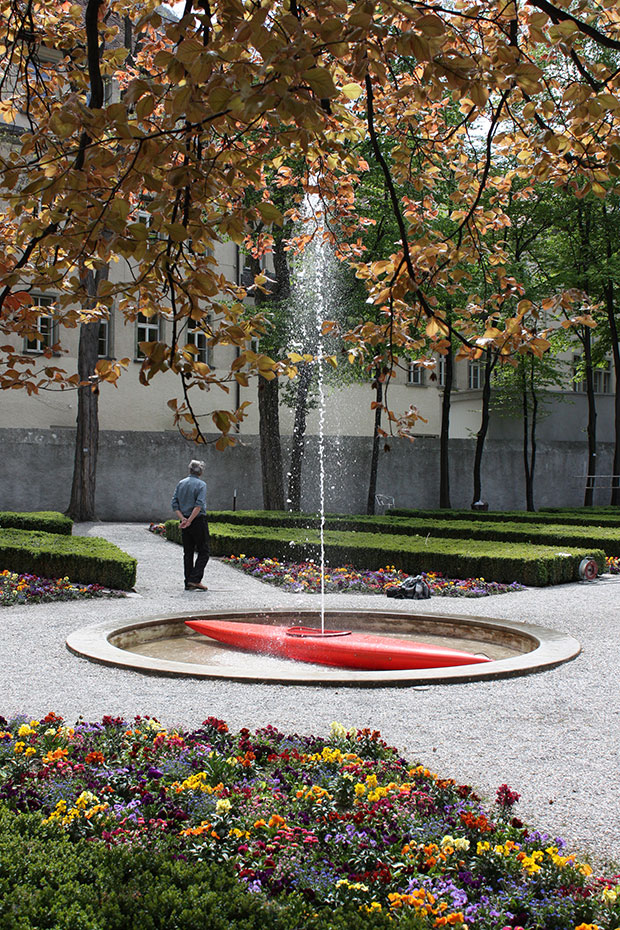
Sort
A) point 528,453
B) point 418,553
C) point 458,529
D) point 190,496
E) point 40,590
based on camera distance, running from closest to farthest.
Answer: point 40,590 → point 190,496 → point 418,553 → point 458,529 → point 528,453

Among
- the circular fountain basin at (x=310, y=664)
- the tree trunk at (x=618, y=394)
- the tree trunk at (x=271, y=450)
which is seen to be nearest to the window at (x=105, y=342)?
the tree trunk at (x=271, y=450)

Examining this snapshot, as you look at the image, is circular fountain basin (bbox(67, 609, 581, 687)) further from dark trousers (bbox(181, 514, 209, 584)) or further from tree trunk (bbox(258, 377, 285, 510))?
tree trunk (bbox(258, 377, 285, 510))

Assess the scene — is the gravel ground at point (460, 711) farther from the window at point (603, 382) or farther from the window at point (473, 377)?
the window at point (603, 382)

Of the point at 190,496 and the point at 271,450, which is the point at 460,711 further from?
the point at 271,450

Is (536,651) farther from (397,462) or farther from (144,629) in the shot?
(397,462)

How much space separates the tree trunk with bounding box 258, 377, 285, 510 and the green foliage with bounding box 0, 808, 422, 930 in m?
18.3

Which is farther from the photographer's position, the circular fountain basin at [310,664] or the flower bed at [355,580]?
the flower bed at [355,580]

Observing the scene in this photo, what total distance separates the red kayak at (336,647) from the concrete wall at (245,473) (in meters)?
15.0

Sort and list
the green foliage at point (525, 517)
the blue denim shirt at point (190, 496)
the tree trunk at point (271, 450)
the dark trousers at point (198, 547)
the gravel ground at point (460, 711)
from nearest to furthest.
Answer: the gravel ground at point (460, 711) < the blue denim shirt at point (190, 496) < the dark trousers at point (198, 547) < the green foliage at point (525, 517) < the tree trunk at point (271, 450)

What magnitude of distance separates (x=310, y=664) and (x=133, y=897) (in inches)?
189

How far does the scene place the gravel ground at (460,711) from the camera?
13.4ft

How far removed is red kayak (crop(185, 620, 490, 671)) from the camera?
6.85 meters

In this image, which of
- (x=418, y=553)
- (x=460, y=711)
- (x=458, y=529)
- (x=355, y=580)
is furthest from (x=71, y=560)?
(x=458, y=529)

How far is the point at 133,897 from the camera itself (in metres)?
2.69
